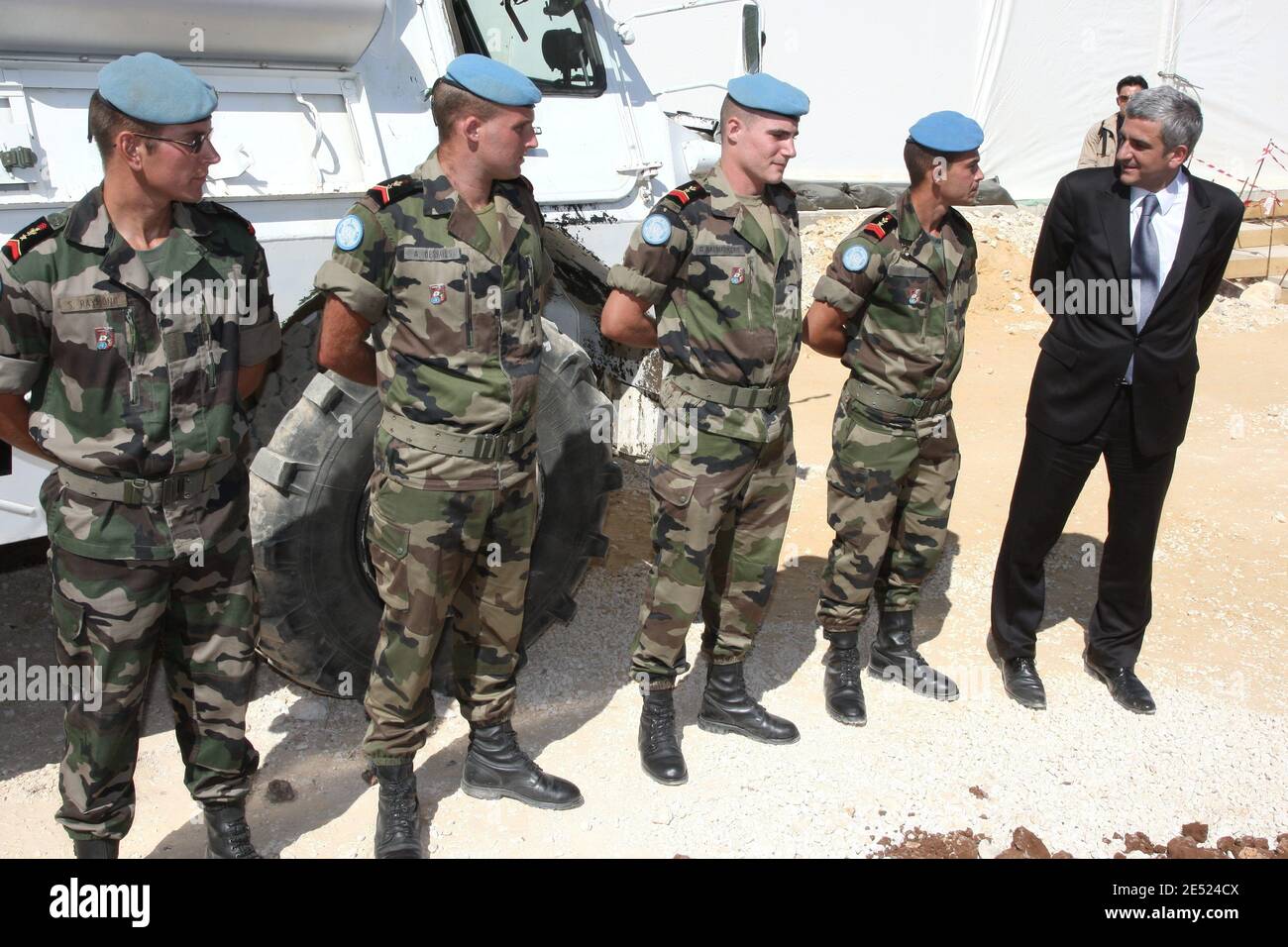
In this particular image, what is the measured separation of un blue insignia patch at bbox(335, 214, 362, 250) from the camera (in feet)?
8.59

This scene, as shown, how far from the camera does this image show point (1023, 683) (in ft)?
12.5

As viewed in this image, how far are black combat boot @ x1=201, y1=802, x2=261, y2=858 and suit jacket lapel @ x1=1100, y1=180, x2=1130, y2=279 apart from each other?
296 cm

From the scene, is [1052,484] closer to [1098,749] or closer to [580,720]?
[1098,749]

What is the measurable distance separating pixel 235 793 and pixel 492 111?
1.79 meters

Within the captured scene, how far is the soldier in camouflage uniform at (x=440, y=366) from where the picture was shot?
2.68 metres

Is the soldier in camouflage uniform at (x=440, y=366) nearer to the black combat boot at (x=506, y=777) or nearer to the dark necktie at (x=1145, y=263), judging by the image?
the black combat boot at (x=506, y=777)

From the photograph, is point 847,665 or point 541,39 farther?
point 541,39

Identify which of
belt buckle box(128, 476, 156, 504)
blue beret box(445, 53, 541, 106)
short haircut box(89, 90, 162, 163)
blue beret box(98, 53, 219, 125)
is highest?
blue beret box(445, 53, 541, 106)

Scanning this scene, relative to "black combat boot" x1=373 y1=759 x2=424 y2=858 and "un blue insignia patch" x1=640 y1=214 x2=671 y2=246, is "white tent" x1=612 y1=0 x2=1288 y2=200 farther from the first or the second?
"black combat boot" x1=373 y1=759 x2=424 y2=858

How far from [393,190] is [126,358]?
0.72 m
